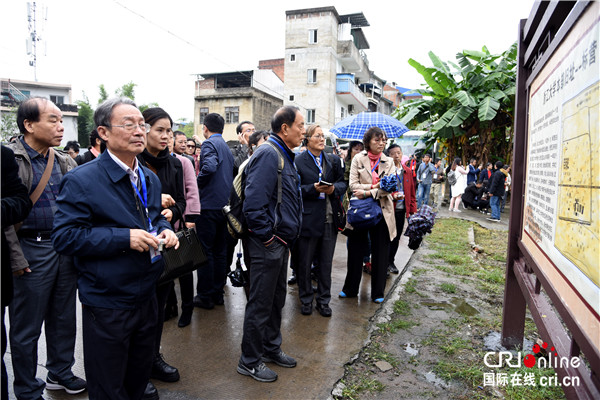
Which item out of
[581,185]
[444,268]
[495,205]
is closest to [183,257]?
[581,185]

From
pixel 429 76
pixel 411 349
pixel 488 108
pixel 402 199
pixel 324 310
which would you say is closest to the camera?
pixel 411 349

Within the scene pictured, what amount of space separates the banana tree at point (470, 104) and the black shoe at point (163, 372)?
39.3ft

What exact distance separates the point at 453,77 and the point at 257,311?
13.8m

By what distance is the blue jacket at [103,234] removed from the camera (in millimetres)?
1854

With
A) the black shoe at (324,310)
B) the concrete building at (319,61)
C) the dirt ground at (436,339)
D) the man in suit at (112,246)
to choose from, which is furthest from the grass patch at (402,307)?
the concrete building at (319,61)

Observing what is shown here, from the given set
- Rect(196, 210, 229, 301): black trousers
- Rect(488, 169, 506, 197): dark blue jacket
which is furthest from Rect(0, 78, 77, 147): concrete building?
Rect(196, 210, 229, 301): black trousers

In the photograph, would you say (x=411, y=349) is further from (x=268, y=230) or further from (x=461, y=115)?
Result: (x=461, y=115)

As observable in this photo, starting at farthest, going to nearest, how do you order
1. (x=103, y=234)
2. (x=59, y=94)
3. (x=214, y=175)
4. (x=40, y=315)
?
(x=59, y=94) < (x=214, y=175) < (x=40, y=315) < (x=103, y=234)

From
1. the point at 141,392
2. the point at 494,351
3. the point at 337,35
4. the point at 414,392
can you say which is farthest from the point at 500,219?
the point at 337,35

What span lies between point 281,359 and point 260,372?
10.8 inches

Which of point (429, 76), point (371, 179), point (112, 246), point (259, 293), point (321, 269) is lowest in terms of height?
point (321, 269)

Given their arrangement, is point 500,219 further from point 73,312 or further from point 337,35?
point 337,35

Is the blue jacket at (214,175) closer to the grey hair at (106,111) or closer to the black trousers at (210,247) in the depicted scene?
the black trousers at (210,247)

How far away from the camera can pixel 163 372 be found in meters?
2.83
